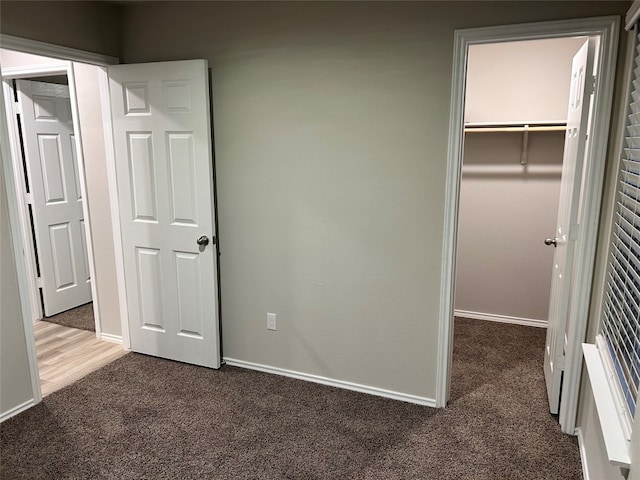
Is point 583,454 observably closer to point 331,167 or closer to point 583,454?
point 583,454

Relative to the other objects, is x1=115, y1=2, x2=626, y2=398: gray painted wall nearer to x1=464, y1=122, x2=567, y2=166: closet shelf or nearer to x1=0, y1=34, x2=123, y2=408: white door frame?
x1=0, y1=34, x2=123, y2=408: white door frame

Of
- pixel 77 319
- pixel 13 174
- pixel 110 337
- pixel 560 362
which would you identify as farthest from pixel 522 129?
pixel 77 319

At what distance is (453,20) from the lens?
2.35 meters

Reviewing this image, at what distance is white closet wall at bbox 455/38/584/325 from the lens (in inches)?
142

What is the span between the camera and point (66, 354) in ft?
11.3

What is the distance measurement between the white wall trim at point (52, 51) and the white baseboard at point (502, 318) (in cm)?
336

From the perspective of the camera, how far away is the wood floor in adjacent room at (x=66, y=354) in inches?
123

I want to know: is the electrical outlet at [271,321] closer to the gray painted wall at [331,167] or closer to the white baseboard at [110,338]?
the gray painted wall at [331,167]

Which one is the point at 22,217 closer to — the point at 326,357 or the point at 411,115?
the point at 326,357

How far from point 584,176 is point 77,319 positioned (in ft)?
12.9

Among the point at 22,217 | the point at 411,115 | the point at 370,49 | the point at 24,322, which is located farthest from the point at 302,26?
the point at 22,217

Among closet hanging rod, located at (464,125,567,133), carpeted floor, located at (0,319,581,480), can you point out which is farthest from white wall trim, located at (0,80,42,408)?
closet hanging rod, located at (464,125,567,133)

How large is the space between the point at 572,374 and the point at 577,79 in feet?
5.14

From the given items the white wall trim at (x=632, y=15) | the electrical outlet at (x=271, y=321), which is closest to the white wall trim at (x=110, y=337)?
the electrical outlet at (x=271, y=321)
